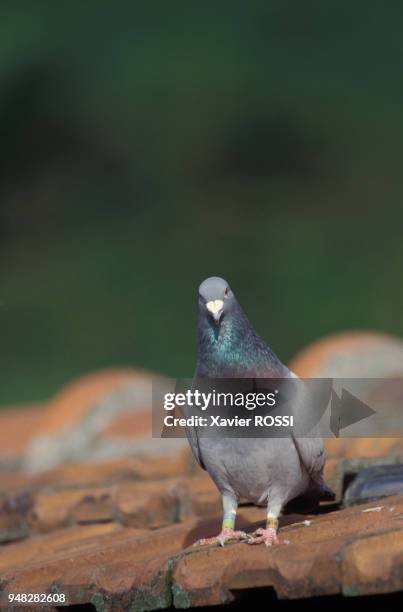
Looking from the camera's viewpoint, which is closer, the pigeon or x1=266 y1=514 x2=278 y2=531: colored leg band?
x1=266 y1=514 x2=278 y2=531: colored leg band

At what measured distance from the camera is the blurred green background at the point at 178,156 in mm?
28844

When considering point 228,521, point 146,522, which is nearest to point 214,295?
point 228,521

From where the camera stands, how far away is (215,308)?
420cm

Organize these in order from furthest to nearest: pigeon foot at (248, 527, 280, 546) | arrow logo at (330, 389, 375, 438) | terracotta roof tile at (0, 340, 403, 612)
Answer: arrow logo at (330, 389, 375, 438)
pigeon foot at (248, 527, 280, 546)
terracotta roof tile at (0, 340, 403, 612)

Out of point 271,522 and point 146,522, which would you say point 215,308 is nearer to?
point 271,522

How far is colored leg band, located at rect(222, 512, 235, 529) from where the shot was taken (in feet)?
13.9

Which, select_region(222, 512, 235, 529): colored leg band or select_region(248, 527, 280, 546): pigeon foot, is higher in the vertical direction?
select_region(222, 512, 235, 529): colored leg band

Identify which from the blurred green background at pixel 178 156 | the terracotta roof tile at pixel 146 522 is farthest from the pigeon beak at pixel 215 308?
the blurred green background at pixel 178 156

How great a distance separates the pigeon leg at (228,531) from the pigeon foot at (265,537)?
0.08 metres

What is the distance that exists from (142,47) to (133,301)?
24.0ft

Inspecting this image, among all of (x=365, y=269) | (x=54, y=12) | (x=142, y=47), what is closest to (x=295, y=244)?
(x=365, y=269)

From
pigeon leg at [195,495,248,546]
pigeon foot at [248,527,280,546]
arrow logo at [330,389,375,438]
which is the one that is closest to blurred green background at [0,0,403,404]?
arrow logo at [330,389,375,438]

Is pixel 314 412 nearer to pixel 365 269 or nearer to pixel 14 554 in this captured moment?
pixel 14 554

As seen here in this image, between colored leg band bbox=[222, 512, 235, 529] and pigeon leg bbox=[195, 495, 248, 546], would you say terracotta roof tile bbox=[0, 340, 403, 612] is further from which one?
colored leg band bbox=[222, 512, 235, 529]
